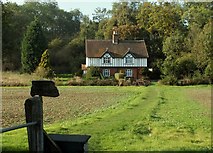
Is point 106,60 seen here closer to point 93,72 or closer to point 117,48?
point 117,48

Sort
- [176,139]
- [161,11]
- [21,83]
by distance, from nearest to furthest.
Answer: [176,139] < [21,83] < [161,11]

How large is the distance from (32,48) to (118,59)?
13.1 m

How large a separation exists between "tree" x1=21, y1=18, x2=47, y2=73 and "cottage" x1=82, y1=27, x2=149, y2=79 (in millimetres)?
7150

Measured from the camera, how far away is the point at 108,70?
5262 cm

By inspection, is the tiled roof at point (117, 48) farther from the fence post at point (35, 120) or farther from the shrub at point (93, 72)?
the fence post at point (35, 120)

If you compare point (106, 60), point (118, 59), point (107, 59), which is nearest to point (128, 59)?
point (118, 59)

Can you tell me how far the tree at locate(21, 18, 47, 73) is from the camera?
168 ft

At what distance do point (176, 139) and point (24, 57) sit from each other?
4461 centimetres

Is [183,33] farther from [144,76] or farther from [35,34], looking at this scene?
[35,34]

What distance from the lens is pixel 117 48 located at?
54375mm

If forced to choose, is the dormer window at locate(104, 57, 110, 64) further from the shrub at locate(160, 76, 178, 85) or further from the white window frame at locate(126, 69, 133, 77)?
the shrub at locate(160, 76, 178, 85)

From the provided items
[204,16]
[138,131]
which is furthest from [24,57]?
[138,131]

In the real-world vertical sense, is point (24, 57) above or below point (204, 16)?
below

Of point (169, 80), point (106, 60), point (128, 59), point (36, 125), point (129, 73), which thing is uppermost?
point (36, 125)
